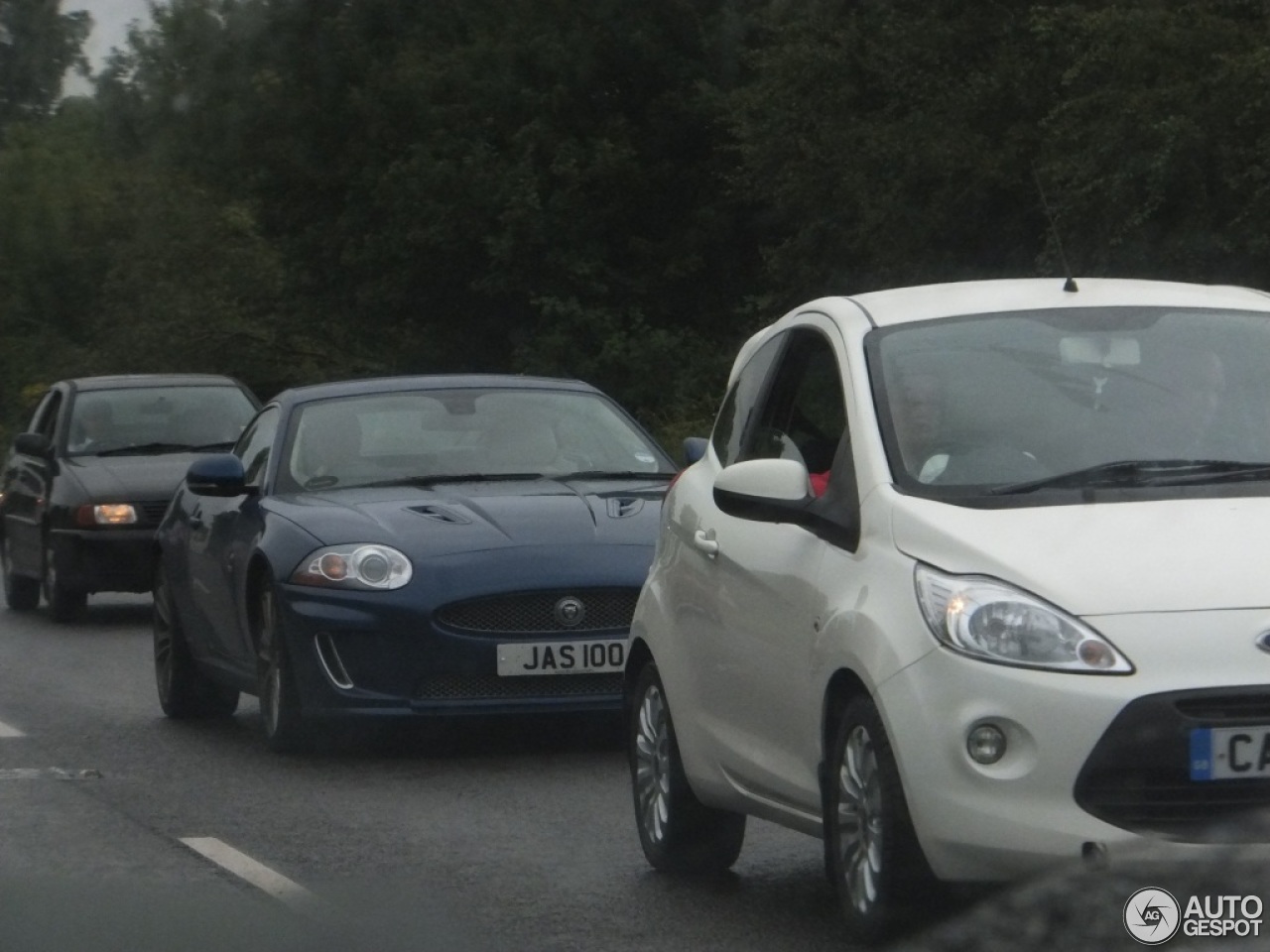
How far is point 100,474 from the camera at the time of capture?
60.9 feet

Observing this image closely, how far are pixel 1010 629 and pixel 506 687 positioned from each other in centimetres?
484

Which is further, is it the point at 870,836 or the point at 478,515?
the point at 478,515

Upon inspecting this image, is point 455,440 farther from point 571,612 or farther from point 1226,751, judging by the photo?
point 1226,751

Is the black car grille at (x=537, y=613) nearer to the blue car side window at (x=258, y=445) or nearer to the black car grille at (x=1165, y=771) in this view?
the blue car side window at (x=258, y=445)

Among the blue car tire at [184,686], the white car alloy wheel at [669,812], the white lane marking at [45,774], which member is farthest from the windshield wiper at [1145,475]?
the blue car tire at [184,686]

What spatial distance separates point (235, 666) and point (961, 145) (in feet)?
79.8

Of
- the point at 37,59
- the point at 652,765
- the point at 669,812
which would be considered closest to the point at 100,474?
the point at 652,765

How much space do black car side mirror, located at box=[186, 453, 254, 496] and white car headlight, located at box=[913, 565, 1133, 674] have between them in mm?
5983

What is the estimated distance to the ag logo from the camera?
9.12ft

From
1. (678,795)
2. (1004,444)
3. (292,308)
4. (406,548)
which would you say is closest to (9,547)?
(406,548)

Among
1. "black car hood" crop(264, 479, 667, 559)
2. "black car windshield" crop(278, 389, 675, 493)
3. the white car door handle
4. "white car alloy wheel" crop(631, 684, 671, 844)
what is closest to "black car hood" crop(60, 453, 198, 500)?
"black car windshield" crop(278, 389, 675, 493)

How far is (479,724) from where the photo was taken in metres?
11.4

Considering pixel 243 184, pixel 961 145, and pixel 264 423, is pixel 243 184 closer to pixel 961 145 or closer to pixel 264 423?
pixel 961 145

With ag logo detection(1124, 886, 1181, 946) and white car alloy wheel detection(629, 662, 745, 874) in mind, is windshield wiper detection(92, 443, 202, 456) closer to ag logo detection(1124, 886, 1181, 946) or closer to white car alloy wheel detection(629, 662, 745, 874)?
white car alloy wheel detection(629, 662, 745, 874)
